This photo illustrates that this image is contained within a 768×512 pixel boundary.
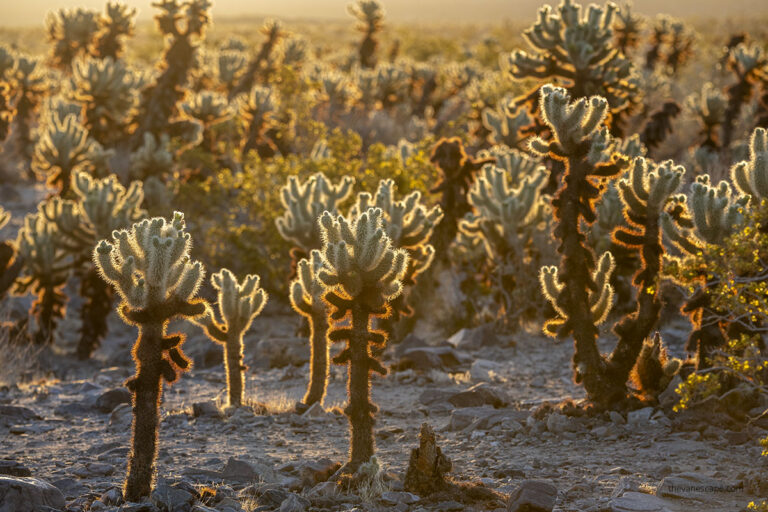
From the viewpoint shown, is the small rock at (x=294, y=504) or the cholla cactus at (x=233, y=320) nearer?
the small rock at (x=294, y=504)

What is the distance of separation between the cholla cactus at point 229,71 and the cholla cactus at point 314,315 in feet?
60.3

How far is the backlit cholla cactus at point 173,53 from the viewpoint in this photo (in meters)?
17.8

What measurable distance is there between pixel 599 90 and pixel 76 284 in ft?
32.5

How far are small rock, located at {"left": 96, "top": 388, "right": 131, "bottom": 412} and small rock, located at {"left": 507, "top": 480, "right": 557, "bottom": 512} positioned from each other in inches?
198

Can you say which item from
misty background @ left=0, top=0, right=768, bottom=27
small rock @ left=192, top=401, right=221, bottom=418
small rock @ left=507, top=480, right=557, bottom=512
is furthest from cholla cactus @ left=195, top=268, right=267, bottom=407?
misty background @ left=0, top=0, right=768, bottom=27

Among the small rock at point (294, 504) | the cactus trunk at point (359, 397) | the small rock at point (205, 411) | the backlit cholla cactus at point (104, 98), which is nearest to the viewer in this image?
the small rock at point (294, 504)

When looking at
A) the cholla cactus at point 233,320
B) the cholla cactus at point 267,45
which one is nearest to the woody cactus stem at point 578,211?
the cholla cactus at point 233,320

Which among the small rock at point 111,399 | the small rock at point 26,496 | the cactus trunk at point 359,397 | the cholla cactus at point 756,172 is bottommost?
the small rock at point 111,399

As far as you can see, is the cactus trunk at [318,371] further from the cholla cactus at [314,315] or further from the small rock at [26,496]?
the small rock at [26,496]

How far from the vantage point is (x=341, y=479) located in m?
6.82

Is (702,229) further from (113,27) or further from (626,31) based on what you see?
(626,31)

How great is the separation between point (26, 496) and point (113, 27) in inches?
776

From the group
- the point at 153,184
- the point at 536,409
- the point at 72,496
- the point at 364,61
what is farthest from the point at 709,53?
the point at 72,496

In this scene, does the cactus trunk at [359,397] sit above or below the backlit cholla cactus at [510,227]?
below
